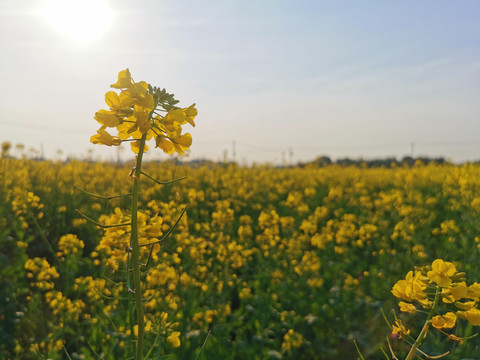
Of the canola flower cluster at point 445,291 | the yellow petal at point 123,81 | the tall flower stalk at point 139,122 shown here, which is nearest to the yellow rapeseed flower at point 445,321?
the canola flower cluster at point 445,291

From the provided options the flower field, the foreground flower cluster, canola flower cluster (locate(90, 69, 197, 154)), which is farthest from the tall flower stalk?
the foreground flower cluster

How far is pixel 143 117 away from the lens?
1146 mm

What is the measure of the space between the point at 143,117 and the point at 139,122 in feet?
0.05

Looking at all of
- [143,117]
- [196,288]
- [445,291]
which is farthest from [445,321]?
[196,288]

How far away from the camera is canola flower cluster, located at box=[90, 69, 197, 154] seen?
118 cm

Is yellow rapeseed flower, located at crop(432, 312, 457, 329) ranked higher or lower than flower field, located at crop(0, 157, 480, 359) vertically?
higher

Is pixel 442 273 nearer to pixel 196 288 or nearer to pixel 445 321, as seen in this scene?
pixel 445 321

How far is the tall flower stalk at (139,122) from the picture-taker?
3.83 ft

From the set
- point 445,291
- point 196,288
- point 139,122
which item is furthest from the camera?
point 196,288

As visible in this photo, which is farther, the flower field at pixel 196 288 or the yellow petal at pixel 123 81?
the flower field at pixel 196 288

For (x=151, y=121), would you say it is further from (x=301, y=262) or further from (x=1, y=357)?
(x=301, y=262)

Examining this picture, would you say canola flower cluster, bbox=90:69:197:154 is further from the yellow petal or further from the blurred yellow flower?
the blurred yellow flower

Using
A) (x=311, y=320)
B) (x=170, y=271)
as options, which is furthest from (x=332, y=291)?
(x=170, y=271)

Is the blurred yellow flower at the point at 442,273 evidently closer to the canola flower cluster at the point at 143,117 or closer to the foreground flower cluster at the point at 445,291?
the foreground flower cluster at the point at 445,291
